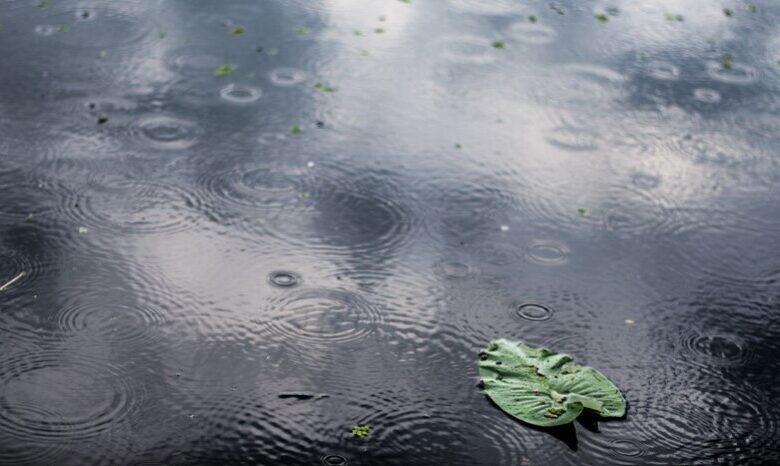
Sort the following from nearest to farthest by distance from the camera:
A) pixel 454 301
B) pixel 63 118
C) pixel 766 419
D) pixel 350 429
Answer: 1. pixel 350 429
2. pixel 766 419
3. pixel 454 301
4. pixel 63 118

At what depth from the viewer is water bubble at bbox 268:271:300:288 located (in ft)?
13.7

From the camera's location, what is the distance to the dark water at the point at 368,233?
351 centimetres

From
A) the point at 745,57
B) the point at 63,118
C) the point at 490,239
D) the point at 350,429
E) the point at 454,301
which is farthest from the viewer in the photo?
the point at 745,57

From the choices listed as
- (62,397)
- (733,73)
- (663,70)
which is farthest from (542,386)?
(733,73)

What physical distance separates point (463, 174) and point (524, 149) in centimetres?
51

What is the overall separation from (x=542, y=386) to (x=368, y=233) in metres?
1.28

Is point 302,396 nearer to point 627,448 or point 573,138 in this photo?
point 627,448

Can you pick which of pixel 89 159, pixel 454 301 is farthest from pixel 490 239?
pixel 89 159

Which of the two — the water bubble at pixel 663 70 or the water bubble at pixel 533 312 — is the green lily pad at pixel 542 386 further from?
the water bubble at pixel 663 70

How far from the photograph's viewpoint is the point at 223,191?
480 cm

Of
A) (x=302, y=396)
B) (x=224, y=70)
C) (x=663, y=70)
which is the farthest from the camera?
(x=663, y=70)

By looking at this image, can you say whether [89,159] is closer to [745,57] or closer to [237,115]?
[237,115]

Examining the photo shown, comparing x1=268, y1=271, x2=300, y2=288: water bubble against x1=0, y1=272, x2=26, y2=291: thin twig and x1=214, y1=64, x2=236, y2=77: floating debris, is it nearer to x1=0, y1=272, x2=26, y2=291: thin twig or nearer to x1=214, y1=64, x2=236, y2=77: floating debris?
x1=0, y1=272, x2=26, y2=291: thin twig

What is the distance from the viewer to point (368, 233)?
15.0 ft
